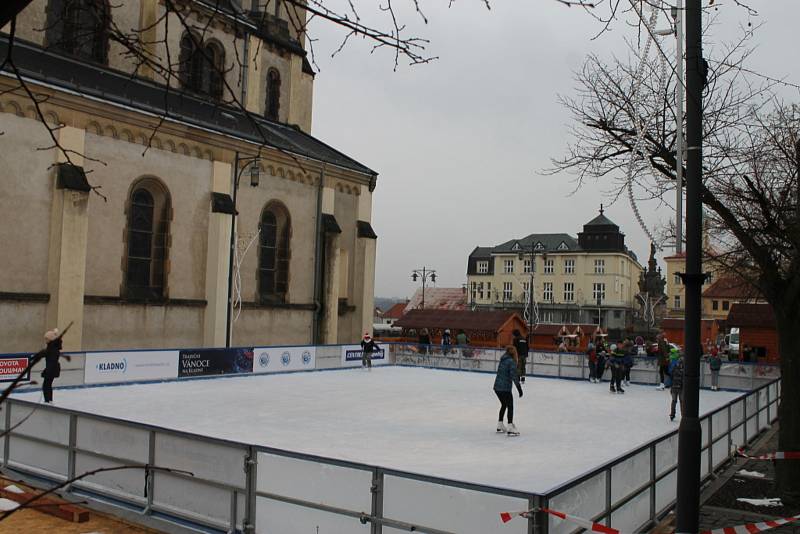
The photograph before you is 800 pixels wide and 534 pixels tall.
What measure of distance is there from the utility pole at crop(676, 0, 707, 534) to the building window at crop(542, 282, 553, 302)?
305ft

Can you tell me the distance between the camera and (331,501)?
7.39 m

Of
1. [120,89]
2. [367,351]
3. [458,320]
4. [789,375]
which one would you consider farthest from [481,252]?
[789,375]

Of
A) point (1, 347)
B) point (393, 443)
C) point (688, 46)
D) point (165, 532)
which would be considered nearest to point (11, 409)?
point (165, 532)

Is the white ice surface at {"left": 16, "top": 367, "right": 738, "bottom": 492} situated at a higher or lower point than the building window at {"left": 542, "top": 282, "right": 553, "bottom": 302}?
lower

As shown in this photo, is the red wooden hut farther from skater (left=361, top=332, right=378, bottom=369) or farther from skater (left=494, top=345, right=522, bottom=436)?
skater (left=494, top=345, right=522, bottom=436)

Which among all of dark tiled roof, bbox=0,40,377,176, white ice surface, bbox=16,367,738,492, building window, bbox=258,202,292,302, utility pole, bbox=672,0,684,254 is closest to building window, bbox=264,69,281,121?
dark tiled roof, bbox=0,40,377,176

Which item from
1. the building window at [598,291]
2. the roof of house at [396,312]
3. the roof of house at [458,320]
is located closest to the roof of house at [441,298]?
the roof of house at [396,312]

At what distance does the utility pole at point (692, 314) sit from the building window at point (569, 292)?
9203cm

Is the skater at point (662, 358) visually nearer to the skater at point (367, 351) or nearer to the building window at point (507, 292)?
the skater at point (367, 351)

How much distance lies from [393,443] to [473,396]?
29.0ft

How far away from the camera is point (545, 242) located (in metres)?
104

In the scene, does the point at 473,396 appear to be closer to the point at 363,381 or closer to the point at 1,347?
the point at 363,381

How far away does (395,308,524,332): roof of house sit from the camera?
138 ft

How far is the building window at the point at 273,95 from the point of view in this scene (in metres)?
40.4
